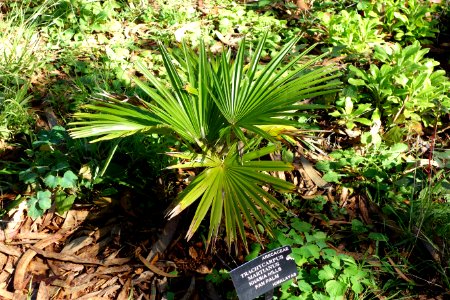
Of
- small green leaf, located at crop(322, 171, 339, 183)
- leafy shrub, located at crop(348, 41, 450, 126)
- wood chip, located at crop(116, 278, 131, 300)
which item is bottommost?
wood chip, located at crop(116, 278, 131, 300)

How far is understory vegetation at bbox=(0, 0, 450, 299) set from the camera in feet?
7.64

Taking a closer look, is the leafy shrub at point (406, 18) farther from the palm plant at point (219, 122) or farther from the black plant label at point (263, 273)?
the black plant label at point (263, 273)

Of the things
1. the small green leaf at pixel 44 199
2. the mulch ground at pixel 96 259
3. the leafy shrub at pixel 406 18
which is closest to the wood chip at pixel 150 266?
the mulch ground at pixel 96 259

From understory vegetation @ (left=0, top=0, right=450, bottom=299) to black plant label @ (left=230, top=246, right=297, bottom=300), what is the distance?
0.33ft

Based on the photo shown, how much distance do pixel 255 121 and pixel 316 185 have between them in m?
1.03

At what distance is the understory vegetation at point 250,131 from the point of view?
2328 millimetres

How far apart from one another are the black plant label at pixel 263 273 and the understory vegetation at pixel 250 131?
10 centimetres

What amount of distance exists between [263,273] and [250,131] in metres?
0.68

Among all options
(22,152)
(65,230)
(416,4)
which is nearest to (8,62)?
(22,152)

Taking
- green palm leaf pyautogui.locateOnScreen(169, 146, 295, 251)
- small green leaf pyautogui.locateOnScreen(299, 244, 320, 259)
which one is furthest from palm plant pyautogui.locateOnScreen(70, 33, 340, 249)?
small green leaf pyautogui.locateOnScreen(299, 244, 320, 259)

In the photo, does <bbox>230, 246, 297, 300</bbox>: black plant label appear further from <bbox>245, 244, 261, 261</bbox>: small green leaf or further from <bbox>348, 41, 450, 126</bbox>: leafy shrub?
<bbox>348, 41, 450, 126</bbox>: leafy shrub

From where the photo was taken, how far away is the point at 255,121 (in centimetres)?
223

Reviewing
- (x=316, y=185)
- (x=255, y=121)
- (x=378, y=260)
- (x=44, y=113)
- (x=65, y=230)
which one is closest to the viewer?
(x=255, y=121)

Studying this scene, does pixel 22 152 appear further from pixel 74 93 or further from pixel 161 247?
pixel 161 247
